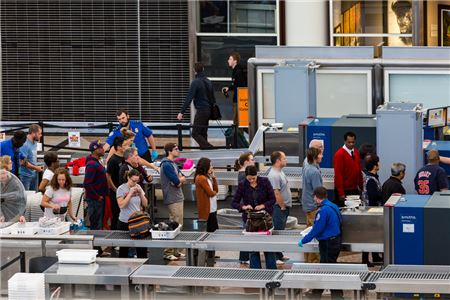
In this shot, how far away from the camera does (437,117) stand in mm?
19156

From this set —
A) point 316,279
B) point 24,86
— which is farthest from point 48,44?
point 316,279

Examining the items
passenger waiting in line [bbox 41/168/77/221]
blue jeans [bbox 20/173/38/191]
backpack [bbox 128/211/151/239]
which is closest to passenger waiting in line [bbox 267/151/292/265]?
backpack [bbox 128/211/151/239]

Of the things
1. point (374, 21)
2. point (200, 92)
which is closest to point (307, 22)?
point (374, 21)

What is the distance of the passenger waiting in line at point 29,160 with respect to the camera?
19.5 metres

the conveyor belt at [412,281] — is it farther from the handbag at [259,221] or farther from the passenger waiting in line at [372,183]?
the passenger waiting in line at [372,183]

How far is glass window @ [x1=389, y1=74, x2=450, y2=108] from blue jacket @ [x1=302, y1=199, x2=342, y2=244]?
6326mm

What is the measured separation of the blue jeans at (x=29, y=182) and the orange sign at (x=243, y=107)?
4.46 meters

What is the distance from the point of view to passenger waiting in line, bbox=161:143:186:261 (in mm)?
17281

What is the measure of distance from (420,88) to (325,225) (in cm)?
662

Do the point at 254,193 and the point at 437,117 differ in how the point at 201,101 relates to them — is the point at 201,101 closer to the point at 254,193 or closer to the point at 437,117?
the point at 437,117

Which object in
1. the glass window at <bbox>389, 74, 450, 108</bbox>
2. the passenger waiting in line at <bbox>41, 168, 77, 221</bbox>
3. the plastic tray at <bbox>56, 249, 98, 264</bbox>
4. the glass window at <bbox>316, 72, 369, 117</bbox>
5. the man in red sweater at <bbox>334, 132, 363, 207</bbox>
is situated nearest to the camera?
the plastic tray at <bbox>56, 249, 98, 264</bbox>

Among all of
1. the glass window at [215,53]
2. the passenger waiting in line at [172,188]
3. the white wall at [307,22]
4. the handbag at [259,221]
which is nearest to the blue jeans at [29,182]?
the passenger waiting in line at [172,188]

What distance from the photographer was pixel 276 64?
21.5m

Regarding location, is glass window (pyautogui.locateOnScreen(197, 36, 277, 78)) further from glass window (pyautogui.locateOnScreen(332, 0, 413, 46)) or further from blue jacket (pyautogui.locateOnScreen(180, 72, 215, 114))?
blue jacket (pyautogui.locateOnScreen(180, 72, 215, 114))
